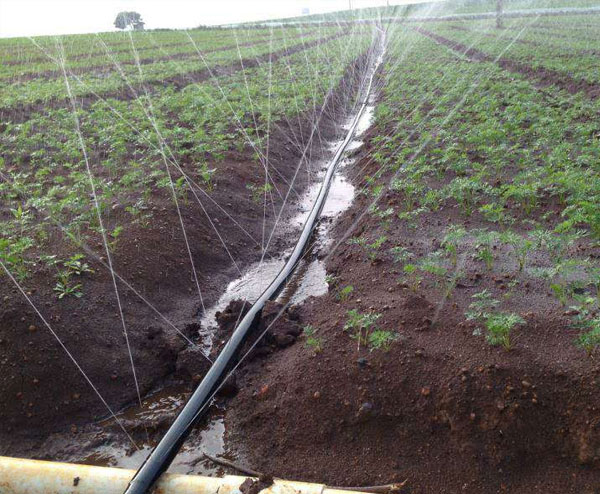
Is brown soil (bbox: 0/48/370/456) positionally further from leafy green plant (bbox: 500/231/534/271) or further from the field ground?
leafy green plant (bbox: 500/231/534/271)

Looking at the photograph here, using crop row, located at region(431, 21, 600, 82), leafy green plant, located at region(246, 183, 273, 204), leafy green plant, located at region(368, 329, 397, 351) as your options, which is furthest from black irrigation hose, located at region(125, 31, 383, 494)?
crop row, located at region(431, 21, 600, 82)

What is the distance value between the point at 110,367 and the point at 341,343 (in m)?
1.72

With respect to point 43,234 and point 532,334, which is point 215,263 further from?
point 532,334

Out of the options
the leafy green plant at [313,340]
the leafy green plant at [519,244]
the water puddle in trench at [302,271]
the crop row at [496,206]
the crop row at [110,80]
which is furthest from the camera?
the crop row at [110,80]

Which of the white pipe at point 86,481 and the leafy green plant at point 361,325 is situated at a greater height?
the leafy green plant at point 361,325

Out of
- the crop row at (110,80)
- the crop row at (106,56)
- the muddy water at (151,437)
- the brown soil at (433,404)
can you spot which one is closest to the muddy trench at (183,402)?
the muddy water at (151,437)

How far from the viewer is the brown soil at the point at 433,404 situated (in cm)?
278

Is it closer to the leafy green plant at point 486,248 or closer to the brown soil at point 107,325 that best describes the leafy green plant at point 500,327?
the leafy green plant at point 486,248

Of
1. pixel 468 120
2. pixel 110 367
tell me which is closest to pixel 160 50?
pixel 468 120

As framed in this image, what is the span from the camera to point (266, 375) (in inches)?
148

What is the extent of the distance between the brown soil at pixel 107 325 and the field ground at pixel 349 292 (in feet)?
0.05

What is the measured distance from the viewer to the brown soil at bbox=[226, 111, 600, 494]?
2775mm

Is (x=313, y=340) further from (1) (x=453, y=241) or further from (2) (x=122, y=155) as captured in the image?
(2) (x=122, y=155)

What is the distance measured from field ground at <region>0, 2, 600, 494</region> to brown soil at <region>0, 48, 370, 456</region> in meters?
0.02
